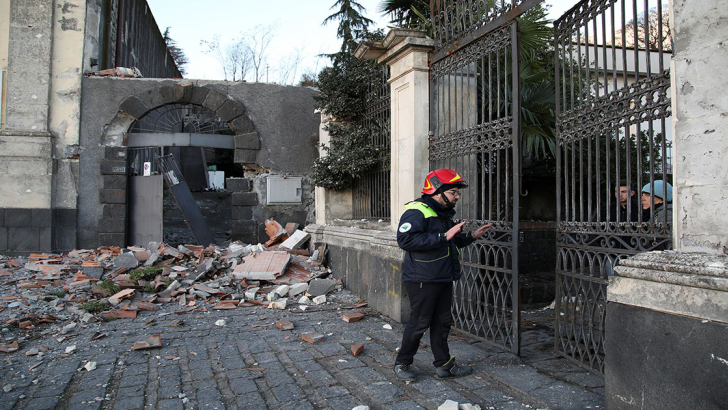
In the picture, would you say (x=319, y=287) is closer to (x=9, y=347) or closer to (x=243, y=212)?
(x=9, y=347)

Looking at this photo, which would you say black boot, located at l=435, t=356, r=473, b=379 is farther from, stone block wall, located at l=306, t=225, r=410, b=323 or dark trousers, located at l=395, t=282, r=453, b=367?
stone block wall, located at l=306, t=225, r=410, b=323

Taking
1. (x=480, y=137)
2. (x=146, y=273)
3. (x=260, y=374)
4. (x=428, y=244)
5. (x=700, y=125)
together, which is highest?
(x=480, y=137)

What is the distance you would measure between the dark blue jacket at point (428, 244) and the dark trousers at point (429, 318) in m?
0.08

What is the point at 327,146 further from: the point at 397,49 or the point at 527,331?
the point at 527,331

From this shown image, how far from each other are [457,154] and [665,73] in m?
2.15

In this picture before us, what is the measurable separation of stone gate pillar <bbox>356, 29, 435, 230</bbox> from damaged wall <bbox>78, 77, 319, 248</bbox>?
4942mm

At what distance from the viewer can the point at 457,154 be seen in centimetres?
486

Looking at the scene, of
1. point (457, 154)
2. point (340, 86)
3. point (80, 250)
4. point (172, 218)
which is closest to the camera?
point (457, 154)

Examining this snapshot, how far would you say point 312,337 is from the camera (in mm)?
4664

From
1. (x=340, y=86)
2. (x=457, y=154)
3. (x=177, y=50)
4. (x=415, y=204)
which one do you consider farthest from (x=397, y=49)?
(x=177, y=50)

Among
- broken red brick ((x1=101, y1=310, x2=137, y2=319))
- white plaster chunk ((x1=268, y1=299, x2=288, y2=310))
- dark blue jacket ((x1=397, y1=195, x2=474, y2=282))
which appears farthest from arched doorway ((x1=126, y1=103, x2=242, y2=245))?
dark blue jacket ((x1=397, y1=195, x2=474, y2=282))

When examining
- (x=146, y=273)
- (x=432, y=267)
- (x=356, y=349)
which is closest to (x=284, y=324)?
(x=356, y=349)

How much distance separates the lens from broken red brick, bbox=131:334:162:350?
14.4 ft

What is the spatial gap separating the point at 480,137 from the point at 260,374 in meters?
2.91
